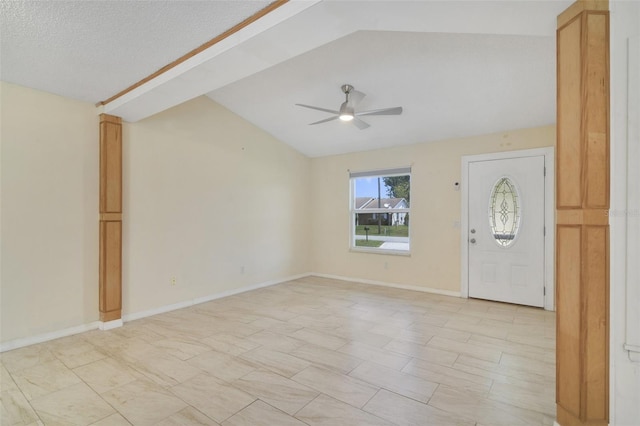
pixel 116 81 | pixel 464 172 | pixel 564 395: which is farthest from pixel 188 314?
pixel 464 172

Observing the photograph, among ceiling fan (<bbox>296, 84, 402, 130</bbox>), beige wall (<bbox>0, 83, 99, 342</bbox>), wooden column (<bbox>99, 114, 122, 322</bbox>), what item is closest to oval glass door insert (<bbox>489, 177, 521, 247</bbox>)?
ceiling fan (<bbox>296, 84, 402, 130</bbox>)

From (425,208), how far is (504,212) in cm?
113

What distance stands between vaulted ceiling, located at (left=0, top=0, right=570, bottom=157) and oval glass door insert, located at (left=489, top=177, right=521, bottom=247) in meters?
0.88

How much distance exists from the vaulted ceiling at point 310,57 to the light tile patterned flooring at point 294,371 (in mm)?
2422

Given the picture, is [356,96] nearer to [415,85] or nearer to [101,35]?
[415,85]

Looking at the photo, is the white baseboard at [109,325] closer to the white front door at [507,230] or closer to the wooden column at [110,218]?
the wooden column at [110,218]

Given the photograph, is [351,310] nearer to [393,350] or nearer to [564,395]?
[393,350]

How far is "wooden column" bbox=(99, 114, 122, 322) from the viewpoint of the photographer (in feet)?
11.0

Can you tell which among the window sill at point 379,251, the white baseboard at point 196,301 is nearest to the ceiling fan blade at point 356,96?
the window sill at point 379,251

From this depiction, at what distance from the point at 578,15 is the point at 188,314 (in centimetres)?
448

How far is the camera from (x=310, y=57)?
3.21 meters

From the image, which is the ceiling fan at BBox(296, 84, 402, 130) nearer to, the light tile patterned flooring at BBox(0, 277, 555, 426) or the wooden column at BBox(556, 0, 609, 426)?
the wooden column at BBox(556, 0, 609, 426)

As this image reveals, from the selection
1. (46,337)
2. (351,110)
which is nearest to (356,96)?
(351,110)

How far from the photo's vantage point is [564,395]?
1.65 metres
